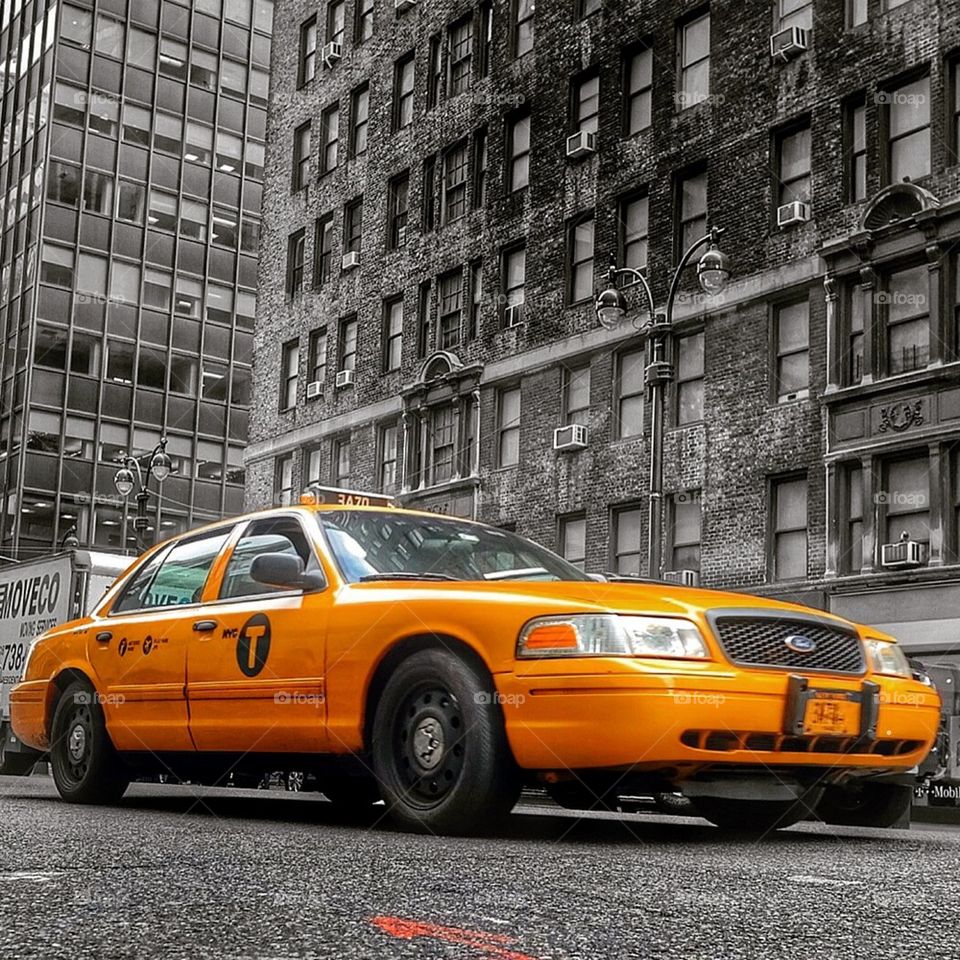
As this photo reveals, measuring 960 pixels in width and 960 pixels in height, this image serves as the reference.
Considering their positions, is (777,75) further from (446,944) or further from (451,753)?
(446,944)

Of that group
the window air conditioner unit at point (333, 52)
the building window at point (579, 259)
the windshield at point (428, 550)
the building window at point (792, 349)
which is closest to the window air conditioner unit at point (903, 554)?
the building window at point (792, 349)

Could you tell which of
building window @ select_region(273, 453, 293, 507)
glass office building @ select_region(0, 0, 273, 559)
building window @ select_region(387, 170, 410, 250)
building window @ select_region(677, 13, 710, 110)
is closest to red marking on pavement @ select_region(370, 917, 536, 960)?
building window @ select_region(677, 13, 710, 110)

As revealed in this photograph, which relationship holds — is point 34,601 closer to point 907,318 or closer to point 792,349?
point 792,349

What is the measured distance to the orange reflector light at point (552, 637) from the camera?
5914 mm

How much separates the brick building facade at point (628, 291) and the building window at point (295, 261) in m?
0.17

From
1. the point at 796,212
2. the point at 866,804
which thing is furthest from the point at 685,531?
the point at 866,804

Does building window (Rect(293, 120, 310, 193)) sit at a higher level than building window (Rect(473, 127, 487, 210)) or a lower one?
higher

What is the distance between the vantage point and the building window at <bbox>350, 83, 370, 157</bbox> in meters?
39.7

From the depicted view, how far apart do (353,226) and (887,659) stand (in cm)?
3405

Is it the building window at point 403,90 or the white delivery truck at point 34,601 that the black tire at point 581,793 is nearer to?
the white delivery truck at point 34,601

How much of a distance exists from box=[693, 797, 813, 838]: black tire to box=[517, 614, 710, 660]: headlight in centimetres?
132

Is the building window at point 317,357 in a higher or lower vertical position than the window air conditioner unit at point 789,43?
lower

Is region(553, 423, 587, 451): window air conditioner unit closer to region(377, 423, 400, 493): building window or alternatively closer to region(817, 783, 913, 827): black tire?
region(377, 423, 400, 493): building window

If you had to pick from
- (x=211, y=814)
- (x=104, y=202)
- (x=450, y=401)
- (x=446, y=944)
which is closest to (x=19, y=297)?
(x=104, y=202)
